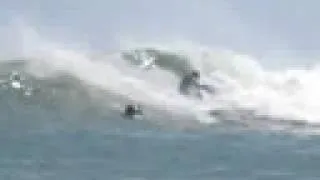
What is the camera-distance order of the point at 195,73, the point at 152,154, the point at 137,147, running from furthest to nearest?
the point at 195,73
the point at 137,147
the point at 152,154

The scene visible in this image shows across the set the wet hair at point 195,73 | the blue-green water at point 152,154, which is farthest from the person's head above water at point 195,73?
the blue-green water at point 152,154

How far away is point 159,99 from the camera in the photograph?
67000 mm

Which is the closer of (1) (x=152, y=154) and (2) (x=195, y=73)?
(1) (x=152, y=154)

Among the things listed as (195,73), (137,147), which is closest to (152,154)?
(137,147)

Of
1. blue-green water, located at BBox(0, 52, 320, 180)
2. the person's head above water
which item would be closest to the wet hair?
the person's head above water

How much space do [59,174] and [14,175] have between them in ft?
4.83

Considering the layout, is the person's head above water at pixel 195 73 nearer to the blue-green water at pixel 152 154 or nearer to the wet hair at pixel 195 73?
the wet hair at pixel 195 73

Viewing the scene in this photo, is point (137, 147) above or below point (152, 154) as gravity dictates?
above

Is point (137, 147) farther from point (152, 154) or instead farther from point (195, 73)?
point (195, 73)

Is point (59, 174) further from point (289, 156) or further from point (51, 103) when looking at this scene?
point (51, 103)

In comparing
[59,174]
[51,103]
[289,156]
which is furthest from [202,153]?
[51,103]

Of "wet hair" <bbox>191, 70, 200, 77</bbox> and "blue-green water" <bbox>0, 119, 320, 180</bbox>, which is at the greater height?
"wet hair" <bbox>191, 70, 200, 77</bbox>

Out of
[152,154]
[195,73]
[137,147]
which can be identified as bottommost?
[152,154]

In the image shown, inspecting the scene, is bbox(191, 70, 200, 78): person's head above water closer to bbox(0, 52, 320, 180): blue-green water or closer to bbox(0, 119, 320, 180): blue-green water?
bbox(0, 52, 320, 180): blue-green water
